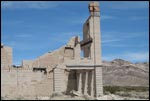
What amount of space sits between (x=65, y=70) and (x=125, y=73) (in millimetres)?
68329

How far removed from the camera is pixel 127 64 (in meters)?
111

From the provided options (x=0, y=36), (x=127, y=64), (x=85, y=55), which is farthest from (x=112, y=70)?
(x=0, y=36)

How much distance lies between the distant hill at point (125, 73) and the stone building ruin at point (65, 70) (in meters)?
55.9

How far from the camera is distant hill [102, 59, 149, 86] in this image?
97.7 metres

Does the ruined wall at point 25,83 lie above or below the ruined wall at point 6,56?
below

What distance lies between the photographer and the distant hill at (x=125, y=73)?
9769 centimetres

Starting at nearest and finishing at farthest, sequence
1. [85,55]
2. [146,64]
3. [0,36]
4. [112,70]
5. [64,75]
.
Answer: [0,36], [64,75], [85,55], [112,70], [146,64]

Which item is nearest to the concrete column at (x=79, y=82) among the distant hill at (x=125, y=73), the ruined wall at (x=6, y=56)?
the ruined wall at (x=6, y=56)

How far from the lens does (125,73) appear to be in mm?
103625

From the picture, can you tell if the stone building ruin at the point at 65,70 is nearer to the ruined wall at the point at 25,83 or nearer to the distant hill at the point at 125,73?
the ruined wall at the point at 25,83

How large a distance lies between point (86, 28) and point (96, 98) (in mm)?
8018

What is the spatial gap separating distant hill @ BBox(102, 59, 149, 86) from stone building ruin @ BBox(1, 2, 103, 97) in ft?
183

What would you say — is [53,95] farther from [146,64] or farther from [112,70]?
[146,64]

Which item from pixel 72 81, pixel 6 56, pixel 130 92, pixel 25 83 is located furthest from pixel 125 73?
pixel 25 83
